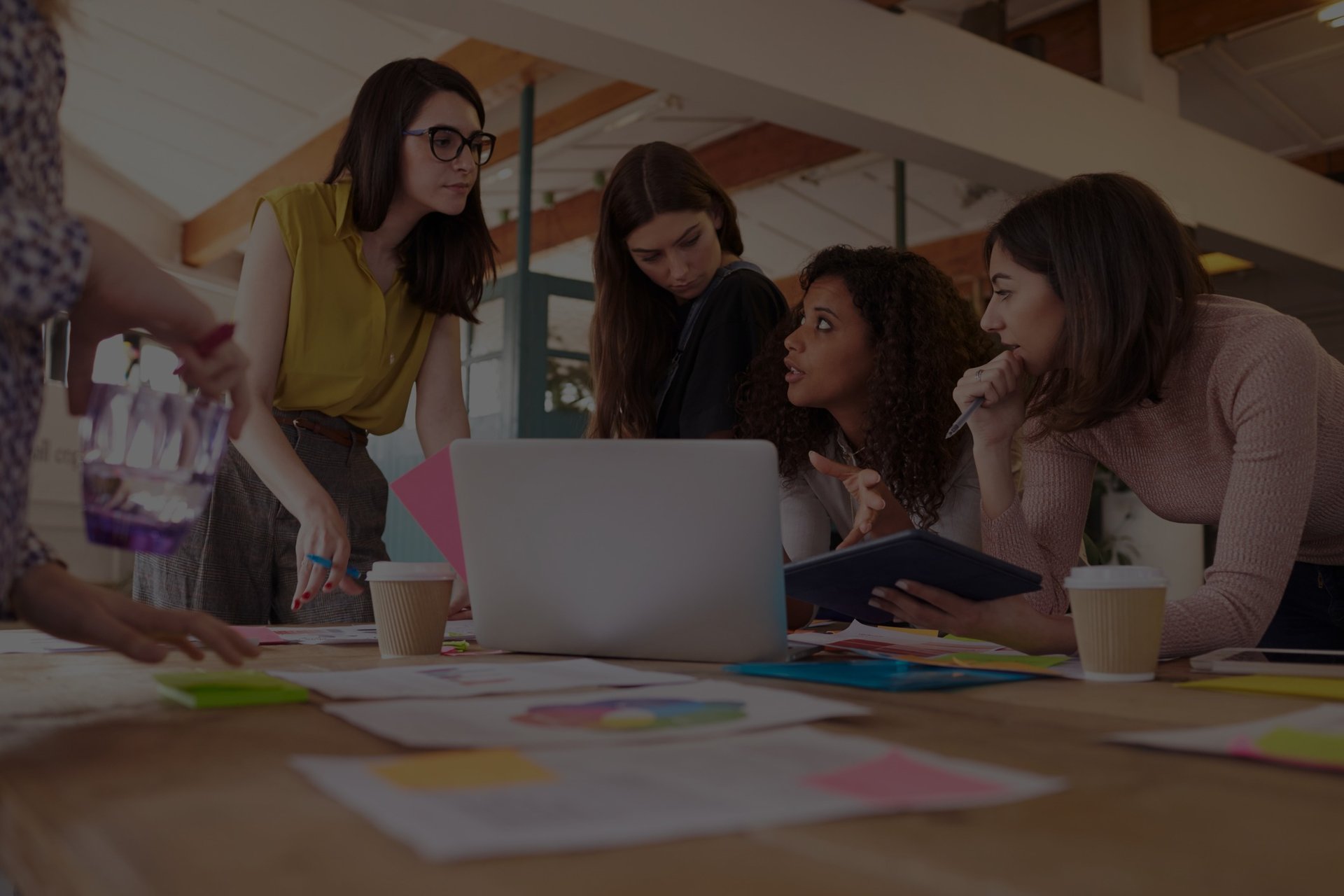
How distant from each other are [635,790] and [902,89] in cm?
384

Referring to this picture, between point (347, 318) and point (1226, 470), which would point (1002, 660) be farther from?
point (347, 318)

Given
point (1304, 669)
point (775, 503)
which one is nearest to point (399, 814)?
point (775, 503)

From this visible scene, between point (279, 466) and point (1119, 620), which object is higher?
point (279, 466)

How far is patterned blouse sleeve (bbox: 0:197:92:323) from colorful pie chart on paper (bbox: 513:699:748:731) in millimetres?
335

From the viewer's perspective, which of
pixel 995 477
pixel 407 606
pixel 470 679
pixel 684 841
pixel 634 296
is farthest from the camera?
pixel 634 296

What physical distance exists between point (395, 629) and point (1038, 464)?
95 cm

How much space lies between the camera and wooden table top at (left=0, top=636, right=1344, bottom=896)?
0.36 meters

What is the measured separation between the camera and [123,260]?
25.2 inches

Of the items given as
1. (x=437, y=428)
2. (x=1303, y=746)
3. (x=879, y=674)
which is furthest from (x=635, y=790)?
(x=437, y=428)

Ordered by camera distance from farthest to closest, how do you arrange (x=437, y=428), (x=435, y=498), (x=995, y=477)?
(x=437, y=428) → (x=995, y=477) → (x=435, y=498)

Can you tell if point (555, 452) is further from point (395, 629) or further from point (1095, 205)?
point (1095, 205)

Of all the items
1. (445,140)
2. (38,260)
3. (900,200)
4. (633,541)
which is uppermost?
(900,200)

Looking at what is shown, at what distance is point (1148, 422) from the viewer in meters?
1.49

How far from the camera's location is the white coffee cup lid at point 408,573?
111 centimetres
